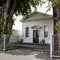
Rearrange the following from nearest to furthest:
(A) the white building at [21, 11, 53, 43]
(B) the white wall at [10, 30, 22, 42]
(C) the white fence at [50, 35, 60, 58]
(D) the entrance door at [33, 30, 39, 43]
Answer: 1. (C) the white fence at [50, 35, 60, 58]
2. (B) the white wall at [10, 30, 22, 42]
3. (A) the white building at [21, 11, 53, 43]
4. (D) the entrance door at [33, 30, 39, 43]

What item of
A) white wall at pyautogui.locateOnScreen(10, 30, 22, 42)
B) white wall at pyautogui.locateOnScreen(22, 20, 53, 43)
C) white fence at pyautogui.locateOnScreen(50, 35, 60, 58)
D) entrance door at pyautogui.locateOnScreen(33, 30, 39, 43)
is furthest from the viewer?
entrance door at pyautogui.locateOnScreen(33, 30, 39, 43)

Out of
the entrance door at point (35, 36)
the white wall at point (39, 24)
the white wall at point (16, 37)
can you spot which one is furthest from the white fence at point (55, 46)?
the entrance door at point (35, 36)

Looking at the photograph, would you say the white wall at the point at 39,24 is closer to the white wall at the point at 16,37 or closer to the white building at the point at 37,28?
the white building at the point at 37,28

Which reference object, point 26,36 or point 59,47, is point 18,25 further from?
point 59,47

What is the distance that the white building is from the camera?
94.1ft

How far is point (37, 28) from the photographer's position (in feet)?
99.1

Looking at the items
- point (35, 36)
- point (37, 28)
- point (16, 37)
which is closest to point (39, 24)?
point (37, 28)

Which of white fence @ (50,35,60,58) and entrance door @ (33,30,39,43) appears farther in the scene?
entrance door @ (33,30,39,43)

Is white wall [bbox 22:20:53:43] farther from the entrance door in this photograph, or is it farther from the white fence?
the white fence

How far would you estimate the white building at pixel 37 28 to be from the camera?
28.7 meters

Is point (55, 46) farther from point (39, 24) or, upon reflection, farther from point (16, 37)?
point (39, 24)

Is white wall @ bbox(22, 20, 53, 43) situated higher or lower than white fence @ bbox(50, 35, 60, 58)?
higher

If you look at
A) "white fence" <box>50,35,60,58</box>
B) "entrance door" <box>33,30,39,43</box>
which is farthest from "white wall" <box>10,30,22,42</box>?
"white fence" <box>50,35,60,58</box>

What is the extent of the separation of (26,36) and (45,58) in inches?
719
